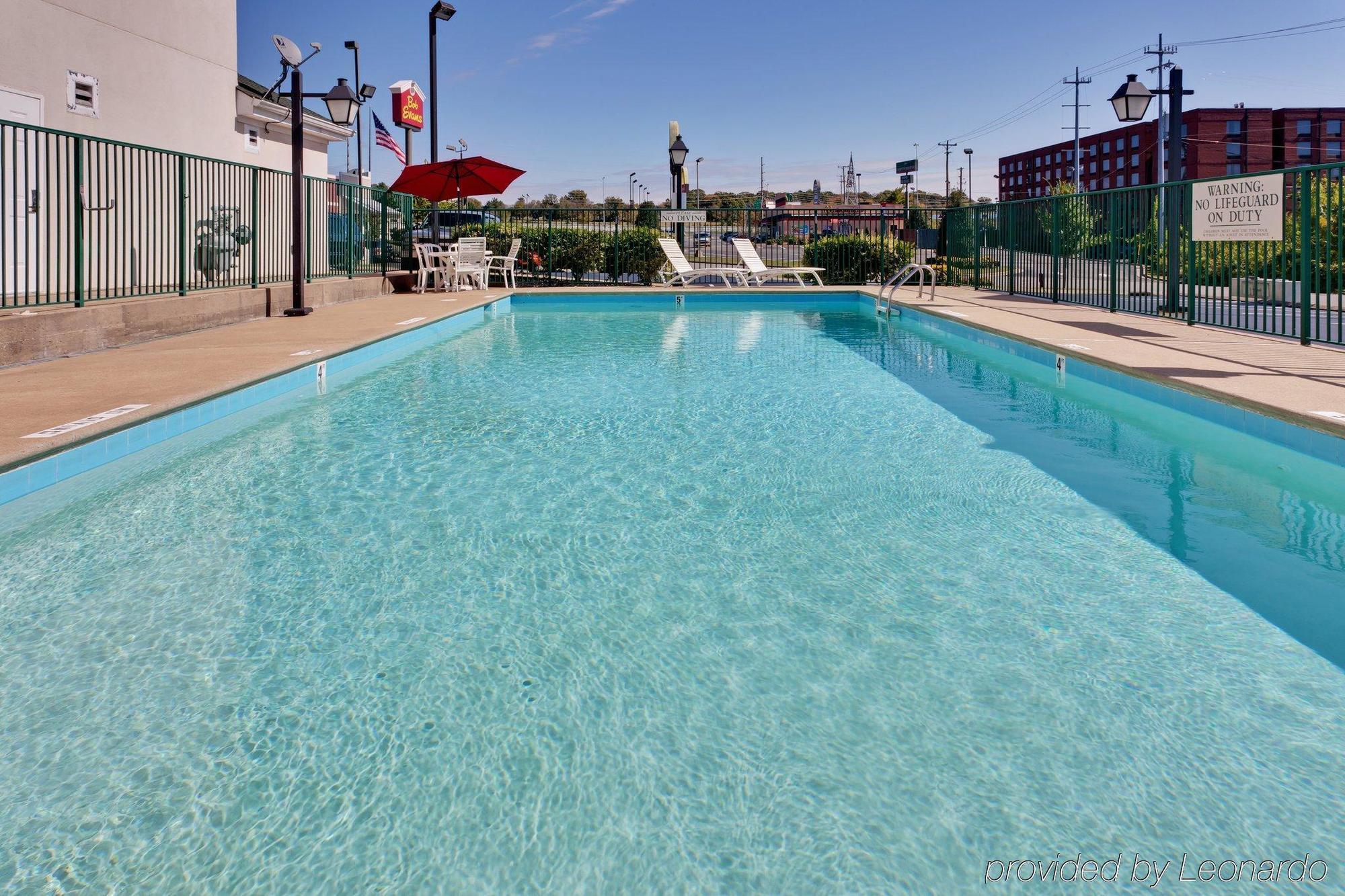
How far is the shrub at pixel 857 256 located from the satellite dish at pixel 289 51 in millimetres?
12813

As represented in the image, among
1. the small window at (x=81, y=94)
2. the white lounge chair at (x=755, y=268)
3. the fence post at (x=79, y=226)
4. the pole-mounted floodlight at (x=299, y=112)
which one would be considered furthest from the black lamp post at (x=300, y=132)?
the white lounge chair at (x=755, y=268)

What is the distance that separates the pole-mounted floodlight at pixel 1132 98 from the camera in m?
13.2

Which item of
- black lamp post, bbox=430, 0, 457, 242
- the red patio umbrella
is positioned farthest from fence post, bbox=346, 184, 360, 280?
Answer: black lamp post, bbox=430, 0, 457, 242

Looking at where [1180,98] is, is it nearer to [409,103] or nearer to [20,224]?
[20,224]

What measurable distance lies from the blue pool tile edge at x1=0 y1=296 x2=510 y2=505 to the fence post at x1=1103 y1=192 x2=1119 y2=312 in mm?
9203

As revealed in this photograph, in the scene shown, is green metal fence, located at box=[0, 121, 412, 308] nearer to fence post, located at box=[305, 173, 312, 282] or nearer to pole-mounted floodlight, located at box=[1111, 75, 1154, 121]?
fence post, located at box=[305, 173, 312, 282]

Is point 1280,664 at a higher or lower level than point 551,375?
lower

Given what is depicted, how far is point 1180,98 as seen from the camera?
13.7m

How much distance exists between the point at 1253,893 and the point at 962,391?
640 centimetres

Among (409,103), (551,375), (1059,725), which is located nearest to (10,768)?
(1059,725)

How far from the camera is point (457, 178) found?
661 inches

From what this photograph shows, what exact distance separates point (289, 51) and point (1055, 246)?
1090 cm

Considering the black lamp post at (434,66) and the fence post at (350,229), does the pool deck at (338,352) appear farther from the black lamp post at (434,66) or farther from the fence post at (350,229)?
the black lamp post at (434,66)

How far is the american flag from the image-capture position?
2961 cm
